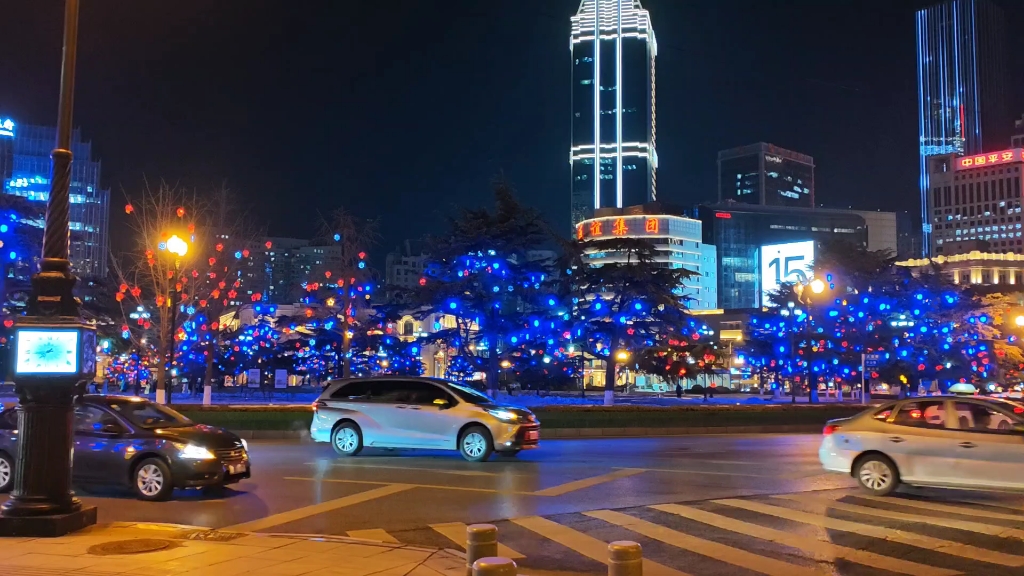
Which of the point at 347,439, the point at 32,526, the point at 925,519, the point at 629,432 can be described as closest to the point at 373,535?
the point at 32,526

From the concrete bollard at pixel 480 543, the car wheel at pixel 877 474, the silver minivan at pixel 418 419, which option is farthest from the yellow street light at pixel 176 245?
the concrete bollard at pixel 480 543

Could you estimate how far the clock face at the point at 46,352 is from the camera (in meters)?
8.99

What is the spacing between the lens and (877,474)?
13.1 meters

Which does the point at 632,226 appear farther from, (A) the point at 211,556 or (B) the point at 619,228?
(A) the point at 211,556

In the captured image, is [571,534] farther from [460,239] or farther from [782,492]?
[460,239]

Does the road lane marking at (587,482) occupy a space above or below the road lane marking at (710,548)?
below

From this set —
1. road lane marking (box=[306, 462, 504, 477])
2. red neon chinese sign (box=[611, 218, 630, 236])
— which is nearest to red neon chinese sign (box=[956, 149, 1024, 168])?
red neon chinese sign (box=[611, 218, 630, 236])

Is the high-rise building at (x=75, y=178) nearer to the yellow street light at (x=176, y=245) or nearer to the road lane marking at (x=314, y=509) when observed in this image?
the yellow street light at (x=176, y=245)

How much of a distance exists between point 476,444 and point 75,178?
150 metres

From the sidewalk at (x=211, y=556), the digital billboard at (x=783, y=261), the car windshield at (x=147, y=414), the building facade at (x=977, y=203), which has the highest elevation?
the building facade at (x=977, y=203)

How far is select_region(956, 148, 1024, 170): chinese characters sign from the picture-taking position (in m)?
153

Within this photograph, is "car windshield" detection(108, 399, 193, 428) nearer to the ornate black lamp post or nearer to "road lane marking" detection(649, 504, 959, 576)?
the ornate black lamp post

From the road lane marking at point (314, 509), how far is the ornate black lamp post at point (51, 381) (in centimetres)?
178

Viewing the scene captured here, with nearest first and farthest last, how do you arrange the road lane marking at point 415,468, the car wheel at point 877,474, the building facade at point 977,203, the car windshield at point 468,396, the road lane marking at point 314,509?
the road lane marking at point 314,509 < the car wheel at point 877,474 < the road lane marking at point 415,468 < the car windshield at point 468,396 < the building facade at point 977,203
